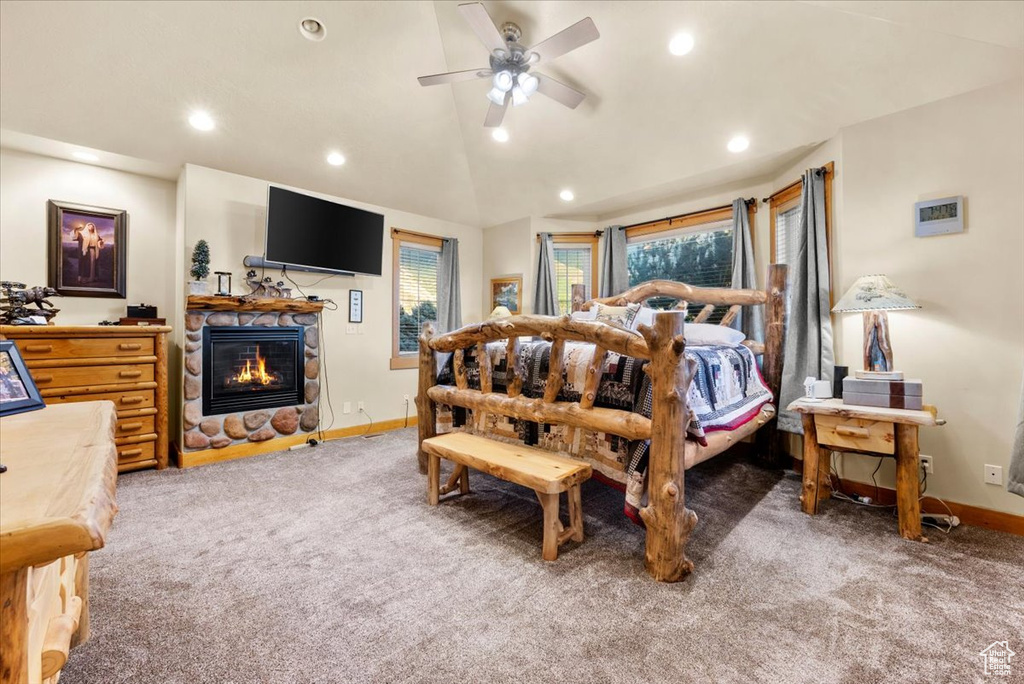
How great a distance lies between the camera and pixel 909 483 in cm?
229

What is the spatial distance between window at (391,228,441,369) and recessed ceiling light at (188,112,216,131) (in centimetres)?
196

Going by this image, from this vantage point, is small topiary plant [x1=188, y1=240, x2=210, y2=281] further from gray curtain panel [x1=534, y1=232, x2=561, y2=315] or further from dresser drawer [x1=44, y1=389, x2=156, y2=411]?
gray curtain panel [x1=534, y1=232, x2=561, y2=315]

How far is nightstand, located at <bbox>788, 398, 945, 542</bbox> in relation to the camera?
228 centimetres

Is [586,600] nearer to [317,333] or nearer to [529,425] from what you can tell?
[529,425]

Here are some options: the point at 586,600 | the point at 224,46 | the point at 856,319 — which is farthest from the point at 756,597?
the point at 224,46

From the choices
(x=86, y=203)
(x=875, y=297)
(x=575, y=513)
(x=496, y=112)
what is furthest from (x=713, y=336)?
(x=86, y=203)

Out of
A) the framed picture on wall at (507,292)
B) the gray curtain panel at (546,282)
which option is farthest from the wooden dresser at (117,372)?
the gray curtain panel at (546,282)

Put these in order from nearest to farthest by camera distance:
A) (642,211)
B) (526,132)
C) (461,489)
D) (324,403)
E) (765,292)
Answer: (461,489)
(765,292)
(526,132)
(324,403)
(642,211)

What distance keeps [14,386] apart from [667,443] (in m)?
2.18

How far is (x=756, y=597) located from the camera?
177cm

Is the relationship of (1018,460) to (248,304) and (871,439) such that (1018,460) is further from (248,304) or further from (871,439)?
(248,304)

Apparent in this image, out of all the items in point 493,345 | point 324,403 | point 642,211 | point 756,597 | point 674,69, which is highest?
point 674,69

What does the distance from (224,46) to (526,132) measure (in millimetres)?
2480

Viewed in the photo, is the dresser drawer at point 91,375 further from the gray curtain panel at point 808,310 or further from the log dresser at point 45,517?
the gray curtain panel at point 808,310
